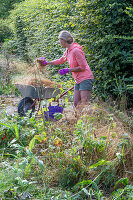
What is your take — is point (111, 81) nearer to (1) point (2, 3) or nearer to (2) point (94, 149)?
(2) point (94, 149)

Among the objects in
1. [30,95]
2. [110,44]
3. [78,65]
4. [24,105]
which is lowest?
[24,105]

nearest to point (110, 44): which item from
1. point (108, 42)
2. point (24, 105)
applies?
point (108, 42)

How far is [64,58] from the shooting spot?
192 inches

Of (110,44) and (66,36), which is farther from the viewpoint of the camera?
(110,44)

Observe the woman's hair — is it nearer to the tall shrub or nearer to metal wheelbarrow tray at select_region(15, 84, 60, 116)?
the tall shrub

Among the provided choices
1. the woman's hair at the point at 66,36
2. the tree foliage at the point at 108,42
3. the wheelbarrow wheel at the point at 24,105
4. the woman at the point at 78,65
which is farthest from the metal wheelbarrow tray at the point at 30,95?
the woman's hair at the point at 66,36

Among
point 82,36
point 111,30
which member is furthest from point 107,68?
point 82,36

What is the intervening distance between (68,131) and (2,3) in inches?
849

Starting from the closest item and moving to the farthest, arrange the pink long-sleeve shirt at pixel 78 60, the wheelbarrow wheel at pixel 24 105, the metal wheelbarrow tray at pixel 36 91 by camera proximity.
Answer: the pink long-sleeve shirt at pixel 78 60 → the metal wheelbarrow tray at pixel 36 91 → the wheelbarrow wheel at pixel 24 105

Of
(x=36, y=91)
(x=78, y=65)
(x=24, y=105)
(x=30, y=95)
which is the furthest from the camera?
(x=24, y=105)

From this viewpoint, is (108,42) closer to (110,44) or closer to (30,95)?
(110,44)

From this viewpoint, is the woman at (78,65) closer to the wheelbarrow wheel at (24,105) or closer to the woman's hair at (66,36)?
the woman's hair at (66,36)

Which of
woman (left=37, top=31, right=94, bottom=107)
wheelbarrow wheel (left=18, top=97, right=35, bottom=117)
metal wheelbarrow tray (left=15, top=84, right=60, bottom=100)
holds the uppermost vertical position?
woman (left=37, top=31, right=94, bottom=107)

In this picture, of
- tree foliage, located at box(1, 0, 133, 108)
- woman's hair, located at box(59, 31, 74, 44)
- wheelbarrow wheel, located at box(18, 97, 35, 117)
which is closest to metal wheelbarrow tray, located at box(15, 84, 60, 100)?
wheelbarrow wheel, located at box(18, 97, 35, 117)
